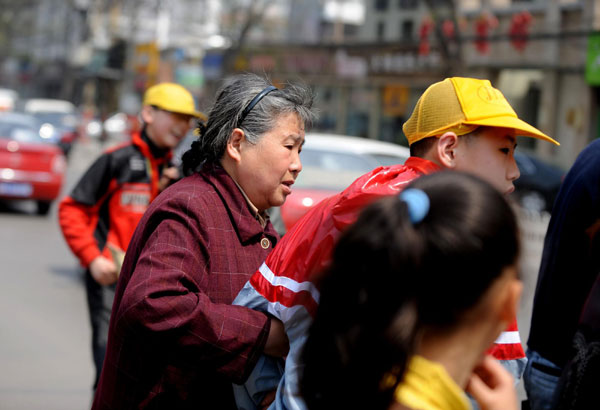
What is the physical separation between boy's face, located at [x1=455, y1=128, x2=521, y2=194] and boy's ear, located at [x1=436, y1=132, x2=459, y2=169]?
0.01 m

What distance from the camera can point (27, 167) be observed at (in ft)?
49.4

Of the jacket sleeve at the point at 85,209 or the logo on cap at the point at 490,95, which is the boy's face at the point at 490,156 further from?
the jacket sleeve at the point at 85,209

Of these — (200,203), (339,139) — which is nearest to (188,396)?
(200,203)

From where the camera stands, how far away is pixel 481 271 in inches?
55.7

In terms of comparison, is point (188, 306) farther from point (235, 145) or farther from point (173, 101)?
point (173, 101)

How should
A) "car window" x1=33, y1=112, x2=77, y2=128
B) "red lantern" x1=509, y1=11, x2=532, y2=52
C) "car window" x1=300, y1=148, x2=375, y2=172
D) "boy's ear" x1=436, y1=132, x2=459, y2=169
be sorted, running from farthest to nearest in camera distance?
"car window" x1=33, y1=112, x2=77, y2=128 → "red lantern" x1=509, y1=11, x2=532, y2=52 → "car window" x1=300, y1=148, x2=375, y2=172 → "boy's ear" x1=436, y1=132, x2=459, y2=169

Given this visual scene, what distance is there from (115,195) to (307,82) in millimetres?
1846

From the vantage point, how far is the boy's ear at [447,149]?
2197 millimetres

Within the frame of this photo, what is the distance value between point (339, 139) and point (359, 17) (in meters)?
51.3

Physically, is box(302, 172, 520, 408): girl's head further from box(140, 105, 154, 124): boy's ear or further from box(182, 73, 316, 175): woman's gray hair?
box(140, 105, 154, 124): boy's ear

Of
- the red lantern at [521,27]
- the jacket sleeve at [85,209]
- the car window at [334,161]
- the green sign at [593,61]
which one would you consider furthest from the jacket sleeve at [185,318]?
the red lantern at [521,27]

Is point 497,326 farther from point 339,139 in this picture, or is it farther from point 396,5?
point 396,5

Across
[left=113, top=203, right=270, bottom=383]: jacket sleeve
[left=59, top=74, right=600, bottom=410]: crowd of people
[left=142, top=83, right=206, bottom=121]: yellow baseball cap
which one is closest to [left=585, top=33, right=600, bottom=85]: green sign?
[left=142, top=83, right=206, bottom=121]: yellow baseball cap

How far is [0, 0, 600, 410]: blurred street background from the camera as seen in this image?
284 inches
